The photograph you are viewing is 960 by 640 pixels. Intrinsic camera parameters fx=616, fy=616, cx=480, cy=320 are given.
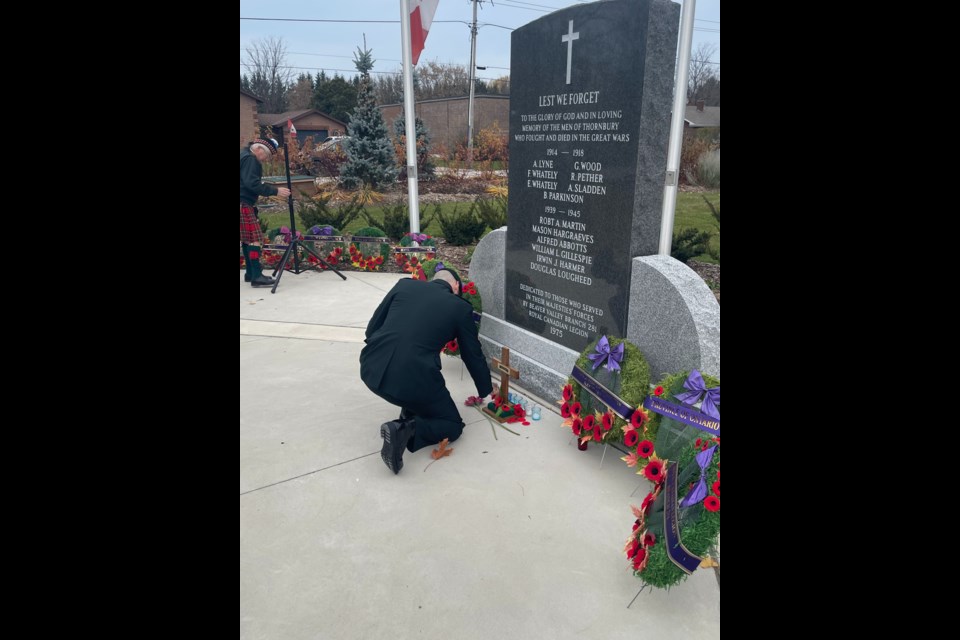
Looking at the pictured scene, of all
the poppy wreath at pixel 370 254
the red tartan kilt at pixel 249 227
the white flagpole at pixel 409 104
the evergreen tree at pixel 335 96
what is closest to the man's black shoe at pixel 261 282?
the red tartan kilt at pixel 249 227

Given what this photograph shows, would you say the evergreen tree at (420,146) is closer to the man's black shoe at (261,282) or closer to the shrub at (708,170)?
the shrub at (708,170)

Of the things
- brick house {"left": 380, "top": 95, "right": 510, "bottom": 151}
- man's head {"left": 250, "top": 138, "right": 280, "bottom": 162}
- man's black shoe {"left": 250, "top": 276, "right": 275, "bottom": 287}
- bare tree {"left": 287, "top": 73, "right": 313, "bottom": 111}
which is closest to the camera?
man's head {"left": 250, "top": 138, "right": 280, "bottom": 162}

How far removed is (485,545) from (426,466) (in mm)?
887

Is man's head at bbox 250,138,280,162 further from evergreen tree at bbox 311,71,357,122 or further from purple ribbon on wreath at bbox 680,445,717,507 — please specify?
evergreen tree at bbox 311,71,357,122

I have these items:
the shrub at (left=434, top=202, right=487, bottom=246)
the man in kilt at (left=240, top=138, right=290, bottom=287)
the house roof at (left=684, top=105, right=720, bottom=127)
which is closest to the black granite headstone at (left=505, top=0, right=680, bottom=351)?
the man in kilt at (left=240, top=138, right=290, bottom=287)

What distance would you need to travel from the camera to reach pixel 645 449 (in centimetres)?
358

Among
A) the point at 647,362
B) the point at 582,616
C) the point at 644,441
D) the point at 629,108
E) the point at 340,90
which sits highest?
the point at 340,90

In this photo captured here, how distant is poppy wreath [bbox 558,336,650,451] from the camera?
3.83 m

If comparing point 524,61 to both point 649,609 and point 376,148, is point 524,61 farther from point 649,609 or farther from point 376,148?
point 376,148

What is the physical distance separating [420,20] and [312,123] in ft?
107

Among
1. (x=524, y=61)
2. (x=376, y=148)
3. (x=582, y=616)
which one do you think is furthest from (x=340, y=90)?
(x=582, y=616)

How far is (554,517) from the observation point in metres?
3.39

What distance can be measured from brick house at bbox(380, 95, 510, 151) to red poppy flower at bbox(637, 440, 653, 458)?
36.8 m

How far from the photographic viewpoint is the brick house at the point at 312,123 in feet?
122
